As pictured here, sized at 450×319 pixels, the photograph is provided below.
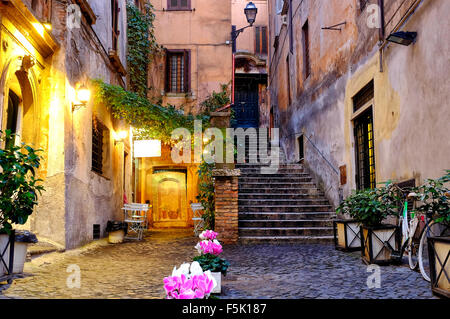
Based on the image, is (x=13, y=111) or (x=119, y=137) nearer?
(x=13, y=111)

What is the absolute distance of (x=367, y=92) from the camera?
8695mm

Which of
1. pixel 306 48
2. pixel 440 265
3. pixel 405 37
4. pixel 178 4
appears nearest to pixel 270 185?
pixel 306 48

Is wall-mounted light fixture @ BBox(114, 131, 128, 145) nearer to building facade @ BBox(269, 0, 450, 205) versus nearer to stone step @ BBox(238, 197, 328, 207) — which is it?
stone step @ BBox(238, 197, 328, 207)

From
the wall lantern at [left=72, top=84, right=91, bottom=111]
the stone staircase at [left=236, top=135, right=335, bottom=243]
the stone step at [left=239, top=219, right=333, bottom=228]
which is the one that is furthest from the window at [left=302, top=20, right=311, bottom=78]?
the wall lantern at [left=72, top=84, right=91, bottom=111]

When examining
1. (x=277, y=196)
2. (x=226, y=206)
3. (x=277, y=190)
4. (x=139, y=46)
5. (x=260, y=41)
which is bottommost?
(x=226, y=206)

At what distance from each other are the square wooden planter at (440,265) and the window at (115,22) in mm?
10178

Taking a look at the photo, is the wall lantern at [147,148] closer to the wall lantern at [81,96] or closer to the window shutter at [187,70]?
the window shutter at [187,70]

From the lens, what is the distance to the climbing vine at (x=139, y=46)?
14547mm

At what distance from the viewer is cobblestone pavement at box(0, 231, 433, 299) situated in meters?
4.37

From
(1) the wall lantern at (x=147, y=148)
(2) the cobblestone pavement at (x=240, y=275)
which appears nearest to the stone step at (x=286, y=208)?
(2) the cobblestone pavement at (x=240, y=275)

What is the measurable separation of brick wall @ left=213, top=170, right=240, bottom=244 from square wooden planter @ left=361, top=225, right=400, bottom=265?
357 centimetres

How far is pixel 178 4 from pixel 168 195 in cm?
722

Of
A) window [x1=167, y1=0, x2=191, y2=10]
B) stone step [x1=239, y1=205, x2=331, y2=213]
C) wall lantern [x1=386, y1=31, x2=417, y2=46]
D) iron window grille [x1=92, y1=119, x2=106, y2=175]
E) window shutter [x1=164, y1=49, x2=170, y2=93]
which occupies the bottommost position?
stone step [x1=239, y1=205, x2=331, y2=213]

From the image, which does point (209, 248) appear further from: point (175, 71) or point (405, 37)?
point (175, 71)
